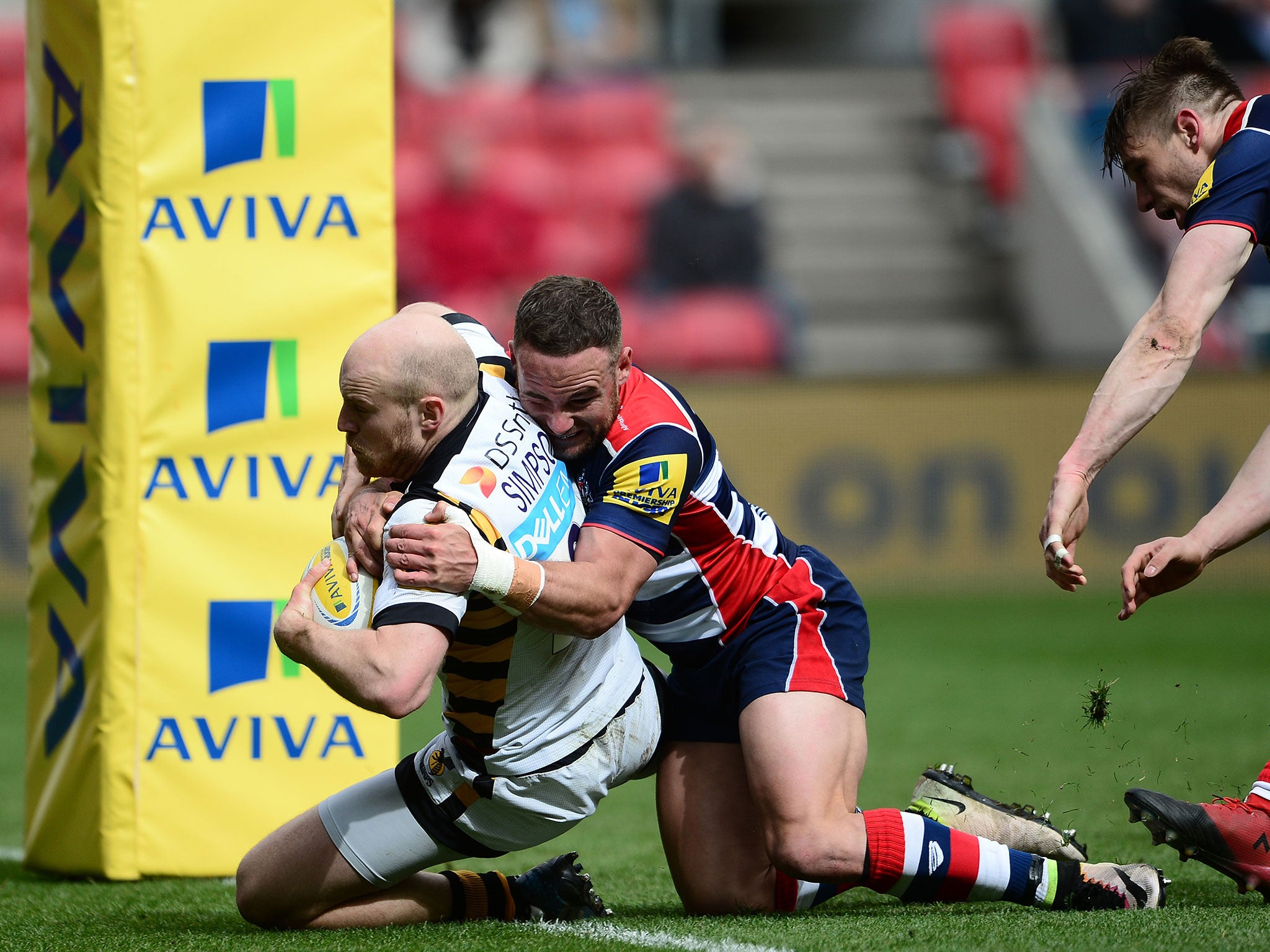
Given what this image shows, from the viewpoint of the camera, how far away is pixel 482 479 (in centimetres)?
328

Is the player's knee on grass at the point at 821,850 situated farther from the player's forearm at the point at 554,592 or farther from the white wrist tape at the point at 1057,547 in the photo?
the white wrist tape at the point at 1057,547

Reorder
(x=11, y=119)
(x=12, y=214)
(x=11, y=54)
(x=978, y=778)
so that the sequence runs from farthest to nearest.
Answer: (x=11, y=54) → (x=11, y=119) → (x=12, y=214) → (x=978, y=778)

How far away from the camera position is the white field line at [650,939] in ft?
10.6

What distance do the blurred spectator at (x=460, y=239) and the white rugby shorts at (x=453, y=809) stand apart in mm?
10047

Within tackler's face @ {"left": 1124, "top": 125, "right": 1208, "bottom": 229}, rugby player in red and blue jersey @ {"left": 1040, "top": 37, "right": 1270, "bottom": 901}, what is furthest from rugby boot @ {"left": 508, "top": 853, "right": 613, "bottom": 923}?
tackler's face @ {"left": 1124, "top": 125, "right": 1208, "bottom": 229}

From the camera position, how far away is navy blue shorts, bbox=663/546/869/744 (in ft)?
12.4

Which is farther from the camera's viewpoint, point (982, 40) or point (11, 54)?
point (982, 40)

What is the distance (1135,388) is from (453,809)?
1.76 meters

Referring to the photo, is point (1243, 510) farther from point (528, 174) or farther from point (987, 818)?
point (528, 174)

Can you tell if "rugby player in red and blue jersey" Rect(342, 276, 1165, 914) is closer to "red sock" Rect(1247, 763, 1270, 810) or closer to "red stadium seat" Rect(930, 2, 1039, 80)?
"red sock" Rect(1247, 763, 1270, 810)

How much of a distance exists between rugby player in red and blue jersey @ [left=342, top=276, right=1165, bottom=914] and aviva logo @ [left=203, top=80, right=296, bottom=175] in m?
0.92

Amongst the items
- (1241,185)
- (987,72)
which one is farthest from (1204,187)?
(987,72)

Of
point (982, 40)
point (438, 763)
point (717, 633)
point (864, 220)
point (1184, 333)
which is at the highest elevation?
point (982, 40)

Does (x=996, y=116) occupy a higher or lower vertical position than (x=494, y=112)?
higher
